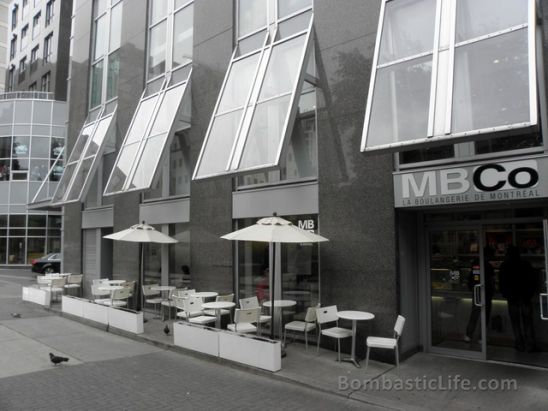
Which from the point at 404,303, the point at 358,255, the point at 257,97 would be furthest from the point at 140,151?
the point at 404,303

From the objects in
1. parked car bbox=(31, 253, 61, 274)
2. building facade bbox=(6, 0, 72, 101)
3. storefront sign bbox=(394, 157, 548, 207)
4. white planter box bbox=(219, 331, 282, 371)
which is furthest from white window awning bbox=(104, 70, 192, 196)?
building facade bbox=(6, 0, 72, 101)

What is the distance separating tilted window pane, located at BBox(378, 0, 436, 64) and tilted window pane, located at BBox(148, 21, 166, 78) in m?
8.47

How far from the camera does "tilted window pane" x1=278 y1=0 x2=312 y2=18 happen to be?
34.2 ft

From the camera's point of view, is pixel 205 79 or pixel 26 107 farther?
pixel 26 107

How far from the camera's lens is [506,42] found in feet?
21.2

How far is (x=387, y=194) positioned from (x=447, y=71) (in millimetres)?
2371

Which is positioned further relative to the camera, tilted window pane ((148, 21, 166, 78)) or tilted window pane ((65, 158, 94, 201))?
tilted window pane ((65, 158, 94, 201))

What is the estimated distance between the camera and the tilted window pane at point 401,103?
681 centimetres

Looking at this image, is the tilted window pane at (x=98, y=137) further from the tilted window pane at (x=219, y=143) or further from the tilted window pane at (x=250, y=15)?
the tilted window pane at (x=219, y=143)

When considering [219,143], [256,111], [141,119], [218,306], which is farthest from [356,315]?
[141,119]

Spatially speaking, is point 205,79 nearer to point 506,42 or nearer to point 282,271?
point 282,271

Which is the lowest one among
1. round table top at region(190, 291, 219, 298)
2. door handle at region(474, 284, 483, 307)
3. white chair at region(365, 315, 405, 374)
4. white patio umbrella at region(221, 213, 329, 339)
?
white chair at region(365, 315, 405, 374)

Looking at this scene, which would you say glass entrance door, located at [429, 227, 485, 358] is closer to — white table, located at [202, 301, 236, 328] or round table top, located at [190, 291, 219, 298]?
white table, located at [202, 301, 236, 328]

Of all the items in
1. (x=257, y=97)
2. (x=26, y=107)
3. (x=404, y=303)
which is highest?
(x=26, y=107)
